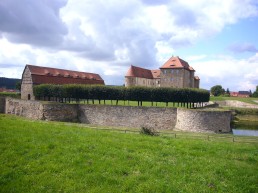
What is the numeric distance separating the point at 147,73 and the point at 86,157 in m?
58.8

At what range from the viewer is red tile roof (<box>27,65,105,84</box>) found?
50.9 meters

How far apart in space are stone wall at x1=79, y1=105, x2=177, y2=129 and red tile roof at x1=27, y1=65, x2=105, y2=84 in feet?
72.9

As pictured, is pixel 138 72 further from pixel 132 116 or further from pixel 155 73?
pixel 132 116

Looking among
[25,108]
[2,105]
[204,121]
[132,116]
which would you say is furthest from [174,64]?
[2,105]

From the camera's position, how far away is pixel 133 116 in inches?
1195

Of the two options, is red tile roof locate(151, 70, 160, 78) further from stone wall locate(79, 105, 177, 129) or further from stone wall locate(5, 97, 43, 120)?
stone wall locate(5, 97, 43, 120)

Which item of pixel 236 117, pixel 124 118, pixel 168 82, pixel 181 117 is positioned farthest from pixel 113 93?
pixel 236 117

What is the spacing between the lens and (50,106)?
103ft

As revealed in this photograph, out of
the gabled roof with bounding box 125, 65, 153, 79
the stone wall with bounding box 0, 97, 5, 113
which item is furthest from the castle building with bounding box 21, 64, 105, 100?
the gabled roof with bounding box 125, 65, 153, 79

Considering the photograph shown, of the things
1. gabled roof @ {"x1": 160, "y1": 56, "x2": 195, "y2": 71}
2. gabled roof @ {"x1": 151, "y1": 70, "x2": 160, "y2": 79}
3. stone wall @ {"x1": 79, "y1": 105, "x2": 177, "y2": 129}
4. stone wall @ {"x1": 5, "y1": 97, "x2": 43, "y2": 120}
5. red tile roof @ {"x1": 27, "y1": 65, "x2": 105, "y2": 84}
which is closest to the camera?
stone wall @ {"x1": 79, "y1": 105, "x2": 177, "y2": 129}

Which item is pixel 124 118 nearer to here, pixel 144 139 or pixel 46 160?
pixel 144 139

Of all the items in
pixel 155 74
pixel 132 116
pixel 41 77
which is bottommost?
pixel 132 116

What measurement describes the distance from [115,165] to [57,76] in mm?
49218

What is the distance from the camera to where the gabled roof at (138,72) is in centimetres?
5988
